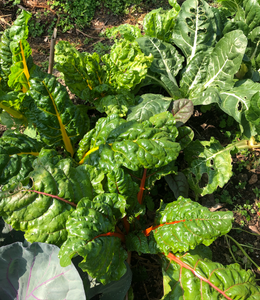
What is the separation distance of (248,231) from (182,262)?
97cm

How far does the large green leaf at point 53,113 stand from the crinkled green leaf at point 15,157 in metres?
0.18

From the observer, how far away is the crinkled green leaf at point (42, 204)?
5.13 ft

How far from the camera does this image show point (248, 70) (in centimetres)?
276


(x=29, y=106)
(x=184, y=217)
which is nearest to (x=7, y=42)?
(x=29, y=106)

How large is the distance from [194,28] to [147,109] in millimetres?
1156

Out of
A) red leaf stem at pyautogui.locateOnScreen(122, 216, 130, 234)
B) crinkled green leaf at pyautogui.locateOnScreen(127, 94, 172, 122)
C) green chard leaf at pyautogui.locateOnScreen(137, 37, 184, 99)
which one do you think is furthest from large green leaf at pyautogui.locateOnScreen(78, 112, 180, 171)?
green chard leaf at pyautogui.locateOnScreen(137, 37, 184, 99)

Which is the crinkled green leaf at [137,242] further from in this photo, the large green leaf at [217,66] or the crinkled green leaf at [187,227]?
the large green leaf at [217,66]

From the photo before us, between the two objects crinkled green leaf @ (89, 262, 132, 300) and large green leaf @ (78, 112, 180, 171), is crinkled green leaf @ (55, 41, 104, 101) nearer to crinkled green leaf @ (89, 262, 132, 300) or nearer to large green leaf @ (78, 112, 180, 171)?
large green leaf @ (78, 112, 180, 171)

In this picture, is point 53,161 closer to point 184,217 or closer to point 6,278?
point 6,278

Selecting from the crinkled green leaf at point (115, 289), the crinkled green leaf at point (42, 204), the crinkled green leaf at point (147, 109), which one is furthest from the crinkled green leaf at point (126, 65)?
the crinkled green leaf at point (115, 289)

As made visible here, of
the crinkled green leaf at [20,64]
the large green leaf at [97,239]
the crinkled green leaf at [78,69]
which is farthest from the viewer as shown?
the crinkled green leaf at [78,69]

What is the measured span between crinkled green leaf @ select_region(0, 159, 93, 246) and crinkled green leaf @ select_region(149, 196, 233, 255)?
0.68 metres

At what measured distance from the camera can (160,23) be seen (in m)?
2.82

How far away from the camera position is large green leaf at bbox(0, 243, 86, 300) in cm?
139
